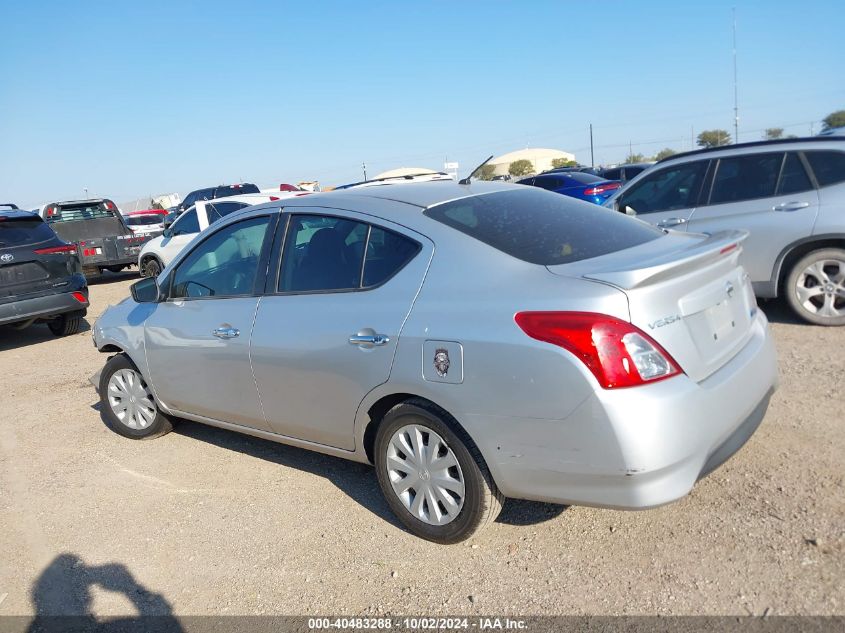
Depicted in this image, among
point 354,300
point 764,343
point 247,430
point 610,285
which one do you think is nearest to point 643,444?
point 610,285

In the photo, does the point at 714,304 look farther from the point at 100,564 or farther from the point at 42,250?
the point at 42,250

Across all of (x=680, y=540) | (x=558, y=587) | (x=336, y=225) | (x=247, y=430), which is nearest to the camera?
(x=558, y=587)

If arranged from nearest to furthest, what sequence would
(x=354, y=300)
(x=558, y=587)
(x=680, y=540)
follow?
(x=558, y=587)
(x=680, y=540)
(x=354, y=300)

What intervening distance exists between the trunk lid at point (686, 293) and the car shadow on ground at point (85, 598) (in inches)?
92.0

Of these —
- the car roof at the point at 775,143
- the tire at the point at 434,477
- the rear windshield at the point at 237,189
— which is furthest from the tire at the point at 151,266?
the tire at the point at 434,477

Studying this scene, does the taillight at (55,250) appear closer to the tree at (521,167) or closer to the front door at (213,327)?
the front door at (213,327)

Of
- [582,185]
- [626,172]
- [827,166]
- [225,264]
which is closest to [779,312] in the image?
[827,166]

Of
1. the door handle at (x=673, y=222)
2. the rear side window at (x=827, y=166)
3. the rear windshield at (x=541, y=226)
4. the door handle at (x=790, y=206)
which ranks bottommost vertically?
the door handle at (x=673, y=222)

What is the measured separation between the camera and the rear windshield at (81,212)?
1506 centimetres

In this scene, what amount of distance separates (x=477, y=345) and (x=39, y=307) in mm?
7629

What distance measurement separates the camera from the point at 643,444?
2645 millimetres

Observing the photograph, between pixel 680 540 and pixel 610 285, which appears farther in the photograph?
pixel 680 540

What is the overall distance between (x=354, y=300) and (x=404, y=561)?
1.29m

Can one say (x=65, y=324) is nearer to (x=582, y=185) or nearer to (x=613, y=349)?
(x=613, y=349)
